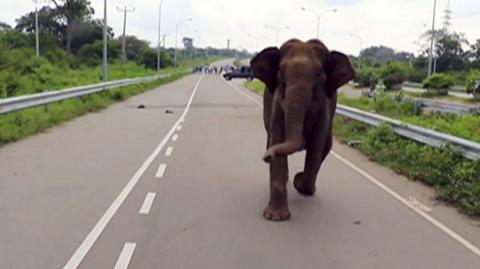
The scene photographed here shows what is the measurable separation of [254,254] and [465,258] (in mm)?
2081

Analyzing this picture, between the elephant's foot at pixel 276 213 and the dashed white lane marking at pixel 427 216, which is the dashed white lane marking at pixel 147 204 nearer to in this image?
the elephant's foot at pixel 276 213

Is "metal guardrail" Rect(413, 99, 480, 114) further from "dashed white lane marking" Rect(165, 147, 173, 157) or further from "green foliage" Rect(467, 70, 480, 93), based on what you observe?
"green foliage" Rect(467, 70, 480, 93)

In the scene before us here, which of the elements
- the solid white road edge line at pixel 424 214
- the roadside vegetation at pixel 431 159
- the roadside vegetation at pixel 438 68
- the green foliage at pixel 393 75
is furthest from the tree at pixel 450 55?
the solid white road edge line at pixel 424 214

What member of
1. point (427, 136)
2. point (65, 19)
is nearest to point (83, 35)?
point (65, 19)

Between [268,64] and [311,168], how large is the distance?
151 cm

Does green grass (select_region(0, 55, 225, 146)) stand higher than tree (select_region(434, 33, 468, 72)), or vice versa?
tree (select_region(434, 33, 468, 72))

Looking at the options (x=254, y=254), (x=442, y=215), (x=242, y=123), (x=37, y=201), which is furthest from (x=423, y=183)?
(x=242, y=123)

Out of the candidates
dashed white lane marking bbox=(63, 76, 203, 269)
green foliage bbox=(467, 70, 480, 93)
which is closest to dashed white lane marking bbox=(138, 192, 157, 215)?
dashed white lane marking bbox=(63, 76, 203, 269)

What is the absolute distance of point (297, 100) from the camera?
745 centimetres

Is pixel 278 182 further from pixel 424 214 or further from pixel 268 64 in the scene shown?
pixel 424 214

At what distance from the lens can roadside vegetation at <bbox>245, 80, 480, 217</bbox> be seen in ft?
29.9

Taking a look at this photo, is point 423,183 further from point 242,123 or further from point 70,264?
point 242,123

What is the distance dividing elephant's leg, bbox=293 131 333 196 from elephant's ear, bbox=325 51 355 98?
751 millimetres

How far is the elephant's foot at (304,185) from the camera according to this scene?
8.83m
